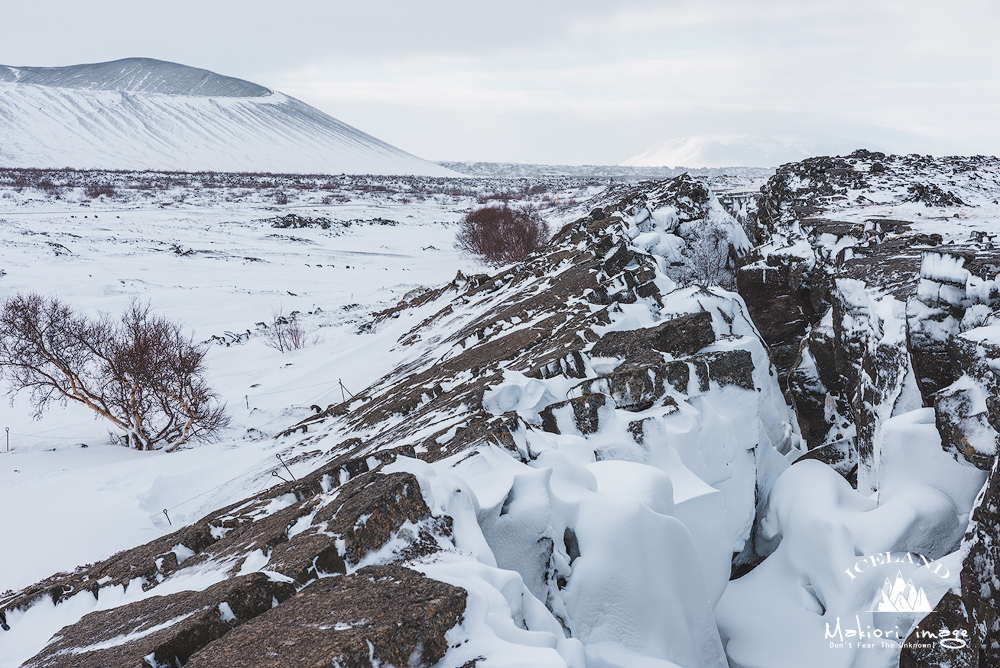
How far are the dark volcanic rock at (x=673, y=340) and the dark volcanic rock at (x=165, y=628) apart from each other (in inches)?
169

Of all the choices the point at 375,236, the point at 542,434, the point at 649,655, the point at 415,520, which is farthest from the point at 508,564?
the point at 375,236

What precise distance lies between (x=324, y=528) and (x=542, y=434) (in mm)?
2102

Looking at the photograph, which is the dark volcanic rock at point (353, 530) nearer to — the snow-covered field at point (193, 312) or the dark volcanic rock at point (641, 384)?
the dark volcanic rock at point (641, 384)

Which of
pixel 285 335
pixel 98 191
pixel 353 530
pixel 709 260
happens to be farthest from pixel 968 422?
pixel 98 191

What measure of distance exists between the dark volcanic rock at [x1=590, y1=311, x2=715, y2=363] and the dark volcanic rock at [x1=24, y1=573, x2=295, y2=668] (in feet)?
14.1

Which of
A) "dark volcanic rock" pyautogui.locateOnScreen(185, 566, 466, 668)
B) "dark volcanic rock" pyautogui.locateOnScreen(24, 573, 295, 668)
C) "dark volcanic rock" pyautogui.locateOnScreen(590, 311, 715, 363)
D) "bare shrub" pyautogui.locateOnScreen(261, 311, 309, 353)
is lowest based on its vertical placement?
"bare shrub" pyautogui.locateOnScreen(261, 311, 309, 353)

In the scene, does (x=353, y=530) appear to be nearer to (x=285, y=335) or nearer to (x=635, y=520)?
(x=635, y=520)

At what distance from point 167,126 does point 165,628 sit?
481 feet

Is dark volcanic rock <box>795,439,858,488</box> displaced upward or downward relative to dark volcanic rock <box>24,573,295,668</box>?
downward

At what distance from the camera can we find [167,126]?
409 ft

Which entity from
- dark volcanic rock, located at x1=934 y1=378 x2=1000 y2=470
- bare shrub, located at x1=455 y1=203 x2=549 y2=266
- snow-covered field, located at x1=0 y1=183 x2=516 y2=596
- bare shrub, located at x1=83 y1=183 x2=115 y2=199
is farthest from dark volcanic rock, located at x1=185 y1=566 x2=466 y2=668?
bare shrub, located at x1=83 y1=183 x2=115 y2=199

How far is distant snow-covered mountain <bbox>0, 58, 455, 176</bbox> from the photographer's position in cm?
10212

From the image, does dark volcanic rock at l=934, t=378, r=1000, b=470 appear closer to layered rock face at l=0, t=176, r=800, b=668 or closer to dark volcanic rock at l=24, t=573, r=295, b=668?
layered rock face at l=0, t=176, r=800, b=668

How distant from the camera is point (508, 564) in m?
3.75
